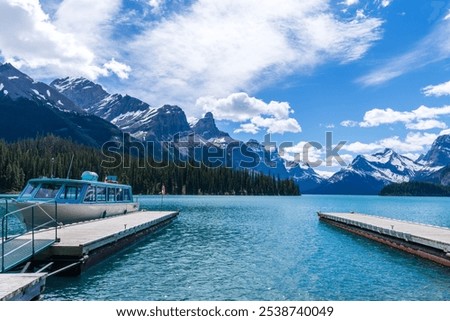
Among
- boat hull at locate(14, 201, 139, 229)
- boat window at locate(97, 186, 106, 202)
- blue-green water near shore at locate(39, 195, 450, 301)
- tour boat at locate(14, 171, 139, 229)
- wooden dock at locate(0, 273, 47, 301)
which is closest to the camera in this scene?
wooden dock at locate(0, 273, 47, 301)

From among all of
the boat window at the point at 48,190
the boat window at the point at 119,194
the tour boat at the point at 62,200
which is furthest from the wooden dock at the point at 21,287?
the boat window at the point at 119,194

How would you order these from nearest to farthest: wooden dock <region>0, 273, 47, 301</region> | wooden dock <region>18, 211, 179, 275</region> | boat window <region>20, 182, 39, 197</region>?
wooden dock <region>0, 273, 47, 301</region> → wooden dock <region>18, 211, 179, 275</region> → boat window <region>20, 182, 39, 197</region>

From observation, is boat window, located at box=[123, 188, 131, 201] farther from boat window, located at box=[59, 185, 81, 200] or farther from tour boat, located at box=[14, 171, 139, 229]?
boat window, located at box=[59, 185, 81, 200]

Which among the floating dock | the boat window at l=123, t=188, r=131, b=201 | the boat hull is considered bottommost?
the floating dock

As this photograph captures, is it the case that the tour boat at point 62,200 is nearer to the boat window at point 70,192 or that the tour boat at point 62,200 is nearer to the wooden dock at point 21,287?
the boat window at point 70,192

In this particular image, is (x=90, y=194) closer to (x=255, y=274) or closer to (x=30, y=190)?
(x=30, y=190)

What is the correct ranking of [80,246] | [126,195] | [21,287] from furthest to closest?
1. [126,195]
2. [80,246]
3. [21,287]

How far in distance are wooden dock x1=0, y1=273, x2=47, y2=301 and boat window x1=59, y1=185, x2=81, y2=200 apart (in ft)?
68.8

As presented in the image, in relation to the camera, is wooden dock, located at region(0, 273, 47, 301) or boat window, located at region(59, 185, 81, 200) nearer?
wooden dock, located at region(0, 273, 47, 301)

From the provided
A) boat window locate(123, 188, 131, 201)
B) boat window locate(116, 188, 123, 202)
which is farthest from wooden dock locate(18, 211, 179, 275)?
boat window locate(123, 188, 131, 201)

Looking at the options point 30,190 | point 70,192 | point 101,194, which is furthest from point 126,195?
point 30,190

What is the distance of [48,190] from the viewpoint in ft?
116

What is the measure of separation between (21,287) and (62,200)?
23.0m

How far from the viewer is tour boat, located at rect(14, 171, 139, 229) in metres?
33.0
